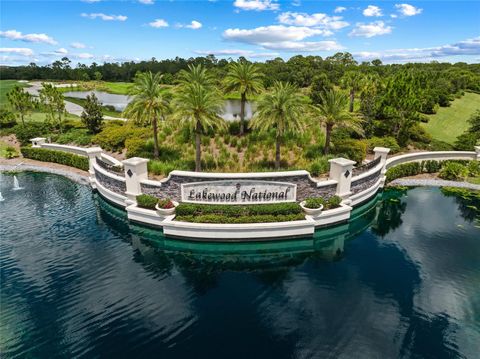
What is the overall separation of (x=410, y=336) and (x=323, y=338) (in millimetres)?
3791

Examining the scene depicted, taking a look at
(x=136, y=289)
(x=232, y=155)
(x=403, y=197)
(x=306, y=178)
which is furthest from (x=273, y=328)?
(x=403, y=197)

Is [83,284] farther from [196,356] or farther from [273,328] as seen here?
[273,328]

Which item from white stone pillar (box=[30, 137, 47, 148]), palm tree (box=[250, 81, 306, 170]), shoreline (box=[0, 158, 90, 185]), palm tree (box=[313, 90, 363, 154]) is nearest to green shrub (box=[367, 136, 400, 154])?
palm tree (box=[313, 90, 363, 154])

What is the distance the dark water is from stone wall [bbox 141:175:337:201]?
293 cm

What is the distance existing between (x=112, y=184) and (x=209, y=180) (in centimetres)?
934

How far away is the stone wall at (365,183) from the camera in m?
25.8

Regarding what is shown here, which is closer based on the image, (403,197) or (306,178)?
(306,178)

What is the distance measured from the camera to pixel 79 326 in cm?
1355

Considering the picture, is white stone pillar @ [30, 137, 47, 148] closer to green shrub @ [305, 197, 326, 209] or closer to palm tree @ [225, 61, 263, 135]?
palm tree @ [225, 61, 263, 135]

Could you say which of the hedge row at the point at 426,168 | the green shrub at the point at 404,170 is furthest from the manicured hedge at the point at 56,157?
the hedge row at the point at 426,168

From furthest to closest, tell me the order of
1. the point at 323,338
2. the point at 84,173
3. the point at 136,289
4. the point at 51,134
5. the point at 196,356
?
1. the point at 51,134
2. the point at 84,173
3. the point at 136,289
4. the point at 323,338
5. the point at 196,356

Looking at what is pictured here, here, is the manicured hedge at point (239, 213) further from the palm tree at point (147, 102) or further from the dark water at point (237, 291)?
the palm tree at point (147, 102)

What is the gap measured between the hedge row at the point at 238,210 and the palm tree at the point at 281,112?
553 cm

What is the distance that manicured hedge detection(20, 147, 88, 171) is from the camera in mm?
35031
